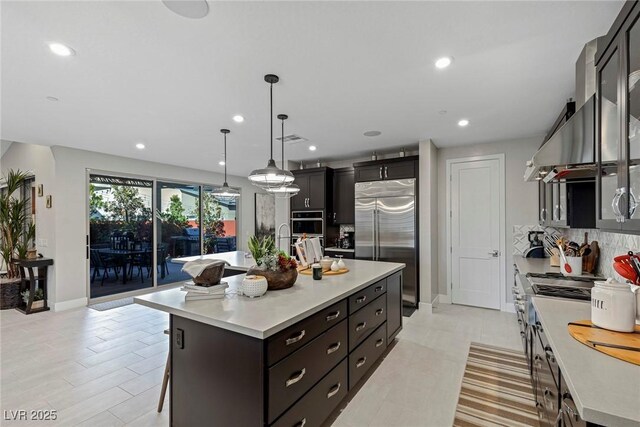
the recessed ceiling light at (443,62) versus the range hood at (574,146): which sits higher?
the recessed ceiling light at (443,62)

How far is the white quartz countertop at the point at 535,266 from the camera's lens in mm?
2971

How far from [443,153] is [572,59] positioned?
9.08ft

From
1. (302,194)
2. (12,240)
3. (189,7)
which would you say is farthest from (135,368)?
(12,240)

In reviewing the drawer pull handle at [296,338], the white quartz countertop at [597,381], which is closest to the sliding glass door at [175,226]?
the drawer pull handle at [296,338]

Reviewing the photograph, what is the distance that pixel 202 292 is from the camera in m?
1.97

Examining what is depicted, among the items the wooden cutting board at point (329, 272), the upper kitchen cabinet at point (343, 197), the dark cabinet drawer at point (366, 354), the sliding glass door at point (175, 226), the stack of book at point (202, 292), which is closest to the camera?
the stack of book at point (202, 292)

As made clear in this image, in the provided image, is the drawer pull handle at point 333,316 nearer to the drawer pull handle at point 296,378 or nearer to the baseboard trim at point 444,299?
the drawer pull handle at point 296,378

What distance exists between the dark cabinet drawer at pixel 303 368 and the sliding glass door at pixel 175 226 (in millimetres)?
5380

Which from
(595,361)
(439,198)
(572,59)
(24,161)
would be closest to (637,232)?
(595,361)

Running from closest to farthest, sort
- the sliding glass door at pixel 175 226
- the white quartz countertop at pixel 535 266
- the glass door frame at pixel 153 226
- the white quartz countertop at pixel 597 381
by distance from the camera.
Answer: the white quartz countertop at pixel 597 381, the white quartz countertop at pixel 535 266, the glass door frame at pixel 153 226, the sliding glass door at pixel 175 226

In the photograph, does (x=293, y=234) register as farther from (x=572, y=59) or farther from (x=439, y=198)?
(x=572, y=59)

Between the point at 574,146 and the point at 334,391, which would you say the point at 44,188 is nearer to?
the point at 334,391

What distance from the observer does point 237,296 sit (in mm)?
2070

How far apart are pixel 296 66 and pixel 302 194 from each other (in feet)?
11.6
